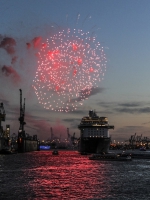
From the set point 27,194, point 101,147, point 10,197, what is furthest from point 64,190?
point 101,147

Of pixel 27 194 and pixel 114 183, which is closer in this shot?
pixel 27 194

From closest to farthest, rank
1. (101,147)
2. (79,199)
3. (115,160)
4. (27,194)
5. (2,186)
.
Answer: (79,199) < (27,194) < (2,186) < (115,160) < (101,147)

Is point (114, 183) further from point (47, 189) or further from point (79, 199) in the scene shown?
point (79, 199)

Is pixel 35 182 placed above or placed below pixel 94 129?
below


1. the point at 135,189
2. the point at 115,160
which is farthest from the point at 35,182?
the point at 115,160

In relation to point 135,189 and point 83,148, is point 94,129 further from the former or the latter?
point 135,189

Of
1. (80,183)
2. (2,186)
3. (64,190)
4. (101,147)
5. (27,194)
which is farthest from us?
(101,147)
